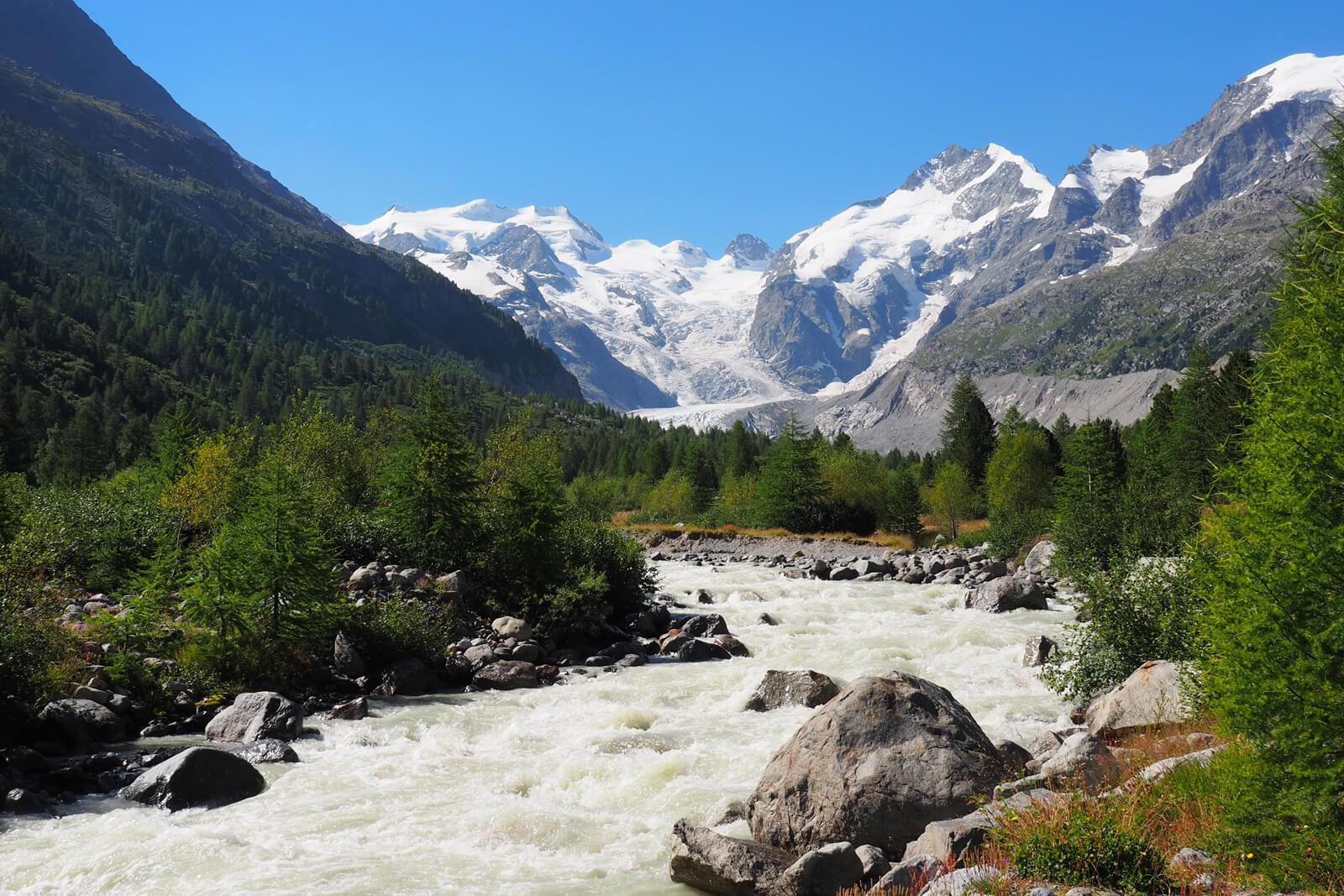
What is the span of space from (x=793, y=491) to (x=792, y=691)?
186 feet

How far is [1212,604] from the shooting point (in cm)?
913

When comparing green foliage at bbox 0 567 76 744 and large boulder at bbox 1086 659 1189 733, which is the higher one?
large boulder at bbox 1086 659 1189 733

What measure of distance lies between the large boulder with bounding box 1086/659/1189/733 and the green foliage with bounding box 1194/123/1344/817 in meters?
4.59

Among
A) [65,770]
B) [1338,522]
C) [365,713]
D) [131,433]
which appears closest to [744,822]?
[1338,522]

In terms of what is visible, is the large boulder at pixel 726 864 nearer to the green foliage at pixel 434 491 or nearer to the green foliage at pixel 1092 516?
the green foliage at pixel 1092 516

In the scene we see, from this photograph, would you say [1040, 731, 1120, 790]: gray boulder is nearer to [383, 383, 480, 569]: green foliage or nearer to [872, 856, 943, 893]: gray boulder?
[872, 856, 943, 893]: gray boulder

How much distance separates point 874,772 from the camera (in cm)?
1112

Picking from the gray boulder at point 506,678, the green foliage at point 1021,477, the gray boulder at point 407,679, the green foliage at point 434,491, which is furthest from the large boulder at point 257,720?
the green foliage at point 1021,477

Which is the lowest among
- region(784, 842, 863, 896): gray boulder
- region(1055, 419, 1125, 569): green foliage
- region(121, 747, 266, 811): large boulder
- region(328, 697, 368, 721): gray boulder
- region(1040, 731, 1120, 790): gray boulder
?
region(328, 697, 368, 721): gray boulder

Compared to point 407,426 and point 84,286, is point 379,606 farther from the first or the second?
point 84,286

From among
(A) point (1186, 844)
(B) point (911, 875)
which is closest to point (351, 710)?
(B) point (911, 875)

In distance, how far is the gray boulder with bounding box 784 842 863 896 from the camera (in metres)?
9.48

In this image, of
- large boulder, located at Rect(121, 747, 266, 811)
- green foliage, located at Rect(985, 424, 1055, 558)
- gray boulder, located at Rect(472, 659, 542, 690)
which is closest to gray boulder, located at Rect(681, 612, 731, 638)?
gray boulder, located at Rect(472, 659, 542, 690)

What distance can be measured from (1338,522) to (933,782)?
610 centimetres
